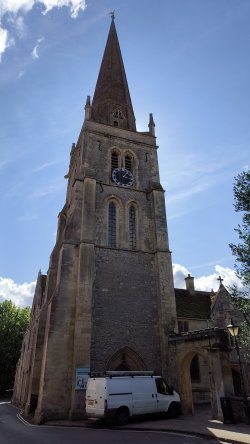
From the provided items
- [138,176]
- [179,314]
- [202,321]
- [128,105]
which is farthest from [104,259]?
[128,105]

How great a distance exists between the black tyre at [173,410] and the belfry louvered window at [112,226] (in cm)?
1042

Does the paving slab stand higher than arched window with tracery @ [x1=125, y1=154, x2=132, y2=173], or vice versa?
arched window with tracery @ [x1=125, y1=154, x2=132, y2=173]

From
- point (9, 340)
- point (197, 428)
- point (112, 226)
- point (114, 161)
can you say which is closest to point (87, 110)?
point (114, 161)

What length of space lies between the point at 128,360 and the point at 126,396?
229 inches

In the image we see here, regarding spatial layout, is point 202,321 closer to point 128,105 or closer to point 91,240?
point 91,240

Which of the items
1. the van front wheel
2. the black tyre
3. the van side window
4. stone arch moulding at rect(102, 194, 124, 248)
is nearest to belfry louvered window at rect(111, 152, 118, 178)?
stone arch moulding at rect(102, 194, 124, 248)

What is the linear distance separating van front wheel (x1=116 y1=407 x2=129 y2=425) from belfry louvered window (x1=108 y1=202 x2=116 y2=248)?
10839 mm

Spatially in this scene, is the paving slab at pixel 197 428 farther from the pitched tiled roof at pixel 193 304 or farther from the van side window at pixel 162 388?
the pitched tiled roof at pixel 193 304

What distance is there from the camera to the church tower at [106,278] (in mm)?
17531

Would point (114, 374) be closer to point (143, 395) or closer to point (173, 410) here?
point (143, 395)

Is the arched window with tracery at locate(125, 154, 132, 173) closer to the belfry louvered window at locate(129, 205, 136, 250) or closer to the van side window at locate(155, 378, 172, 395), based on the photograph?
the belfry louvered window at locate(129, 205, 136, 250)

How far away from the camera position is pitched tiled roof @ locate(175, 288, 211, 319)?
2795cm

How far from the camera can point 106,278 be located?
68.0ft

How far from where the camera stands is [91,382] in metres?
14.4
